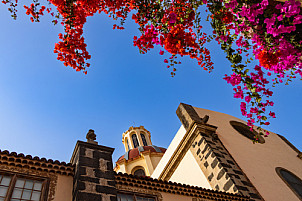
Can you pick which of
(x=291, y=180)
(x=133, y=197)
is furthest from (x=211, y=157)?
(x=133, y=197)

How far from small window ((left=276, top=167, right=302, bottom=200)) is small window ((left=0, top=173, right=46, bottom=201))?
1159 centimetres

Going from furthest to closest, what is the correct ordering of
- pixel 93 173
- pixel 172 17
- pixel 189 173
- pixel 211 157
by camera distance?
pixel 189 173 → pixel 211 157 → pixel 93 173 → pixel 172 17

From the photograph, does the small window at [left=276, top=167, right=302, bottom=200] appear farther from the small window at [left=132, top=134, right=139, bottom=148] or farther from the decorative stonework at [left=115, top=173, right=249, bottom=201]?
the small window at [left=132, top=134, right=139, bottom=148]

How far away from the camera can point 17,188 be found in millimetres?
6789

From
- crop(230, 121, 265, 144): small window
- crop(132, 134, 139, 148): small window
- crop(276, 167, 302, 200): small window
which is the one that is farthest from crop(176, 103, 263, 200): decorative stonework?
crop(132, 134, 139, 148): small window

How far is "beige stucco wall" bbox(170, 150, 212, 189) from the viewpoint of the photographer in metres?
12.8

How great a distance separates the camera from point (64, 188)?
7.44 meters

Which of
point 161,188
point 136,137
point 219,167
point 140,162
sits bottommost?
point 161,188

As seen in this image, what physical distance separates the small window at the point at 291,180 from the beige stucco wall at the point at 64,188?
35.1 feet

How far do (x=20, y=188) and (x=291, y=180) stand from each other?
1284 centimetres

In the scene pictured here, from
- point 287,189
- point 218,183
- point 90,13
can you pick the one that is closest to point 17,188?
point 90,13

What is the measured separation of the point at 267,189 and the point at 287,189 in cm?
137

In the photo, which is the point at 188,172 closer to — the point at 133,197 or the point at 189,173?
the point at 189,173

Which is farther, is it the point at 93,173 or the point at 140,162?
the point at 140,162
